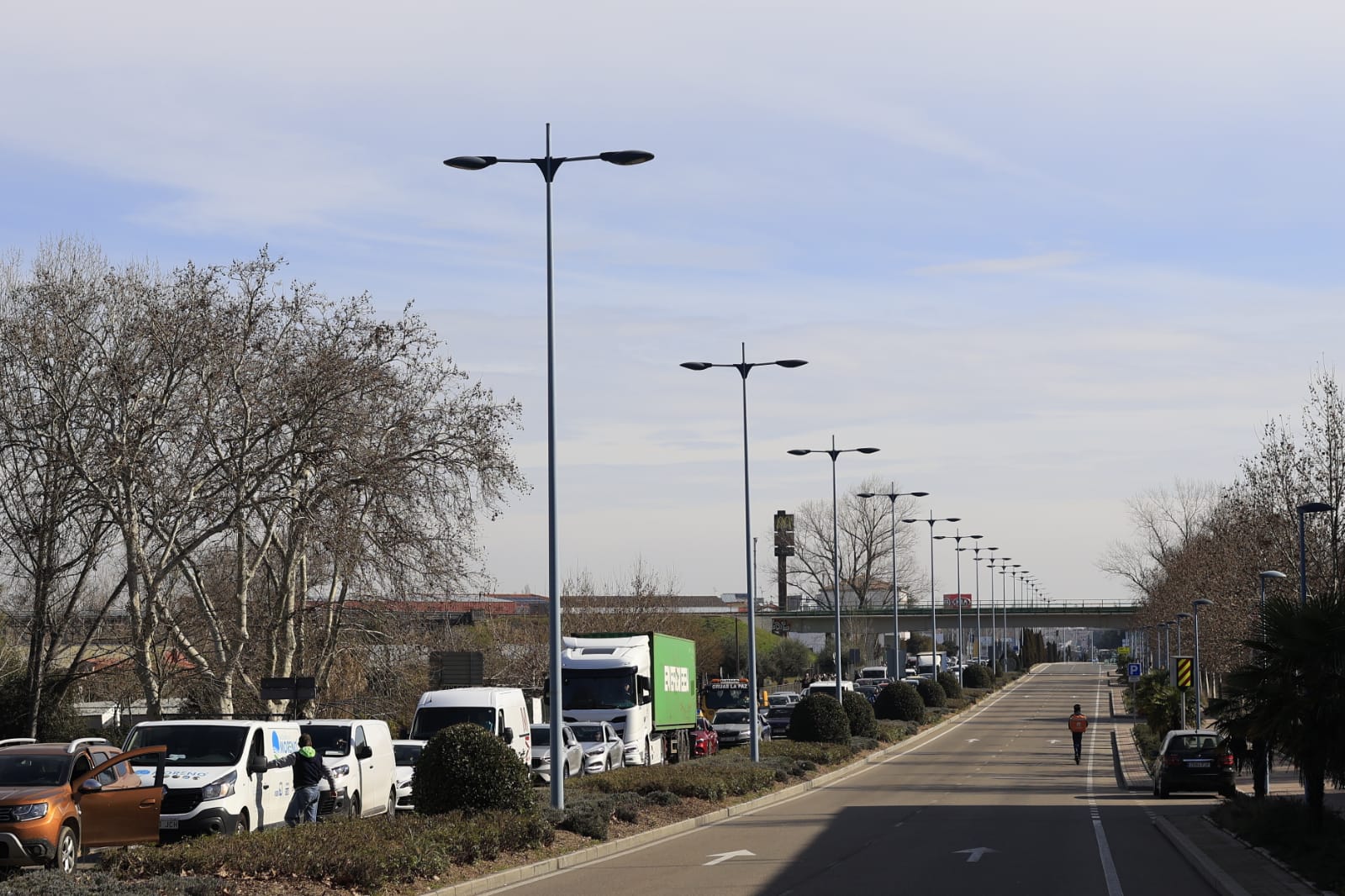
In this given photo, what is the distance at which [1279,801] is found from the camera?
23.2 meters

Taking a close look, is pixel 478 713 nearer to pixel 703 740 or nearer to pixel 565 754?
pixel 565 754

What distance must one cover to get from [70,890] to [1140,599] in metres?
122

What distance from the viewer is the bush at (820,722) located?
46.3 meters

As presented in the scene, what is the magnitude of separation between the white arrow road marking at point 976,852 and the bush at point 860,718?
29.7 m

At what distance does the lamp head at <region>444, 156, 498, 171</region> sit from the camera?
2353 cm

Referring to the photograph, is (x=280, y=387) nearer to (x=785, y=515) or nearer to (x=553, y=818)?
(x=553, y=818)

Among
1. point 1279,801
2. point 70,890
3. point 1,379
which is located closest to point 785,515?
point 1,379

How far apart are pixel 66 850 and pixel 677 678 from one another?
28.6 metres

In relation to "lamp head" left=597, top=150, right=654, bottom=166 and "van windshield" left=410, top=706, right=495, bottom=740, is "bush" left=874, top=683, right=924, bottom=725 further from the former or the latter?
"lamp head" left=597, top=150, right=654, bottom=166

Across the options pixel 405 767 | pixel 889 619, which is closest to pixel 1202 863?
pixel 405 767

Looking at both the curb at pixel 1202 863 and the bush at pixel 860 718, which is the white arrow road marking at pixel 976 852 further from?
the bush at pixel 860 718

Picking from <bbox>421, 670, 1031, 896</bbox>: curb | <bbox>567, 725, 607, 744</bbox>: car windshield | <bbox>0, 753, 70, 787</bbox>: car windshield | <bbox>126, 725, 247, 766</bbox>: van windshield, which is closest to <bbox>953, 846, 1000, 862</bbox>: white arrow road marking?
<bbox>421, 670, 1031, 896</bbox>: curb

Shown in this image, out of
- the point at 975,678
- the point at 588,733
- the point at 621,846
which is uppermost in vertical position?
the point at 588,733

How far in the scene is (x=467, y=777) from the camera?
21.2 meters
